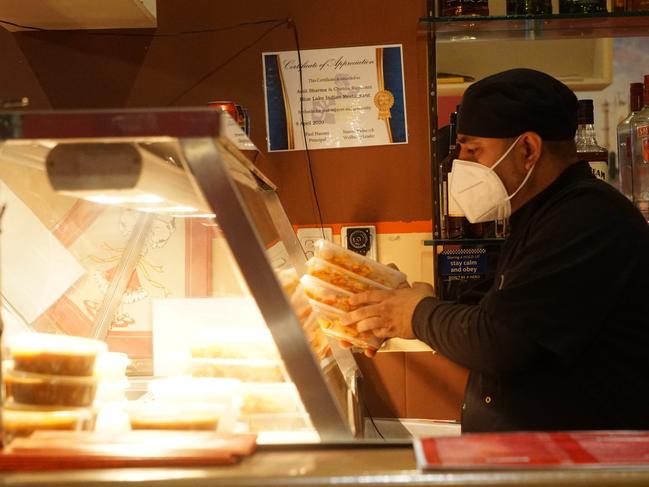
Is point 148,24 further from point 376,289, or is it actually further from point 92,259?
point 376,289

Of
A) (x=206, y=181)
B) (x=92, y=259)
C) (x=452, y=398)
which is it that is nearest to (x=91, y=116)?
(x=206, y=181)

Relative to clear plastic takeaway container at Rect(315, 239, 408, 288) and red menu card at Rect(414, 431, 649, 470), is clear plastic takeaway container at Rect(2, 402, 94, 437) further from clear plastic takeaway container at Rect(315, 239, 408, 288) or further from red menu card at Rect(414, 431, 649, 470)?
clear plastic takeaway container at Rect(315, 239, 408, 288)

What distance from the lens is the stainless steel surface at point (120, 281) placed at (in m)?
1.94

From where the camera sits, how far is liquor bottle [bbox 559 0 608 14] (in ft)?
8.93

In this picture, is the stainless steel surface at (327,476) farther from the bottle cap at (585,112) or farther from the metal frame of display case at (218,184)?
the bottle cap at (585,112)

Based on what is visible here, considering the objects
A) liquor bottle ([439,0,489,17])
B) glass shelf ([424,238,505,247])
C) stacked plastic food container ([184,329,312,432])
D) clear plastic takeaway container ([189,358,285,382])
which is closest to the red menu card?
stacked plastic food container ([184,329,312,432])

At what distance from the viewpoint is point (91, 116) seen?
4.05 feet

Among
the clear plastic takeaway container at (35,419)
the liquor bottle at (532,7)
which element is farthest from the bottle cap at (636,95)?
the clear plastic takeaway container at (35,419)

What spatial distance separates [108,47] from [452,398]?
6.06 ft

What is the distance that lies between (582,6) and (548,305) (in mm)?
1463

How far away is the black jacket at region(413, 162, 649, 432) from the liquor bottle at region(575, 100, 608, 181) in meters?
0.80

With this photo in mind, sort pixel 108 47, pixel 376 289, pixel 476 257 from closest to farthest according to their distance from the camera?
pixel 376 289 < pixel 476 257 < pixel 108 47

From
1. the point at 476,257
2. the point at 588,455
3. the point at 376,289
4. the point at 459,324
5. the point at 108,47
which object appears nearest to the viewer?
the point at 588,455

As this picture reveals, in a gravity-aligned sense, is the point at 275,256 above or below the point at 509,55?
below
